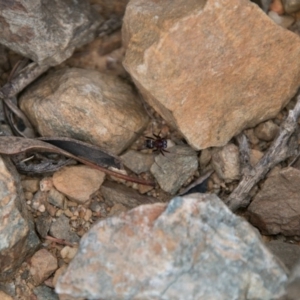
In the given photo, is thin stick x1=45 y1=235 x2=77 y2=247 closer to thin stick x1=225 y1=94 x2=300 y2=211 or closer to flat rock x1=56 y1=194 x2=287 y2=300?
flat rock x1=56 y1=194 x2=287 y2=300

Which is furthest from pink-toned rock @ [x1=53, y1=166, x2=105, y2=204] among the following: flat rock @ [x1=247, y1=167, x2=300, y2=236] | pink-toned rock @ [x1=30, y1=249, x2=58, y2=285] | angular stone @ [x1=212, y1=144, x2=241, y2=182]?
flat rock @ [x1=247, y1=167, x2=300, y2=236]

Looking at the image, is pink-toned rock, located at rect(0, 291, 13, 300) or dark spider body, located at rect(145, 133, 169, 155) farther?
dark spider body, located at rect(145, 133, 169, 155)

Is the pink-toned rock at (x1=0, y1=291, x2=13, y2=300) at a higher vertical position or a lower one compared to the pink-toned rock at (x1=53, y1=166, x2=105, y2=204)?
lower

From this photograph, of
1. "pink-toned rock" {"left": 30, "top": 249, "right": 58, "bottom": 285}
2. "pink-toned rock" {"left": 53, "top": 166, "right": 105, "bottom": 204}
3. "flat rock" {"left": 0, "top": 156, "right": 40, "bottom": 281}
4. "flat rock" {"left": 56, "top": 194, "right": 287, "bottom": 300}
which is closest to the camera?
"flat rock" {"left": 56, "top": 194, "right": 287, "bottom": 300}

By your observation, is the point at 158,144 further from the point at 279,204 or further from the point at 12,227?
the point at 12,227

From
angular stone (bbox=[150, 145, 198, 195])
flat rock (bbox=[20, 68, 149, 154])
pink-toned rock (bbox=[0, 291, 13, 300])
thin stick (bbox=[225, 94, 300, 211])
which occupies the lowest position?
thin stick (bbox=[225, 94, 300, 211])

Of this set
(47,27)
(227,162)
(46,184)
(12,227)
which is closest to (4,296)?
(12,227)

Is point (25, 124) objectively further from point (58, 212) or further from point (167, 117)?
point (167, 117)
